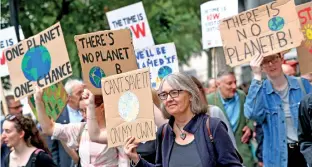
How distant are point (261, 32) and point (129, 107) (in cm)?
195

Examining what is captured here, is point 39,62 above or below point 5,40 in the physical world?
below

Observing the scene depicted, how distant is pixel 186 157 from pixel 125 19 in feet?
18.6

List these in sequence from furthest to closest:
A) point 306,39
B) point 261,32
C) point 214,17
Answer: point 214,17 → point 306,39 → point 261,32

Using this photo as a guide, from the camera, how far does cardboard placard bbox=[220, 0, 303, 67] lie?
8047mm

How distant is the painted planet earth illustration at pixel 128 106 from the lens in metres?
6.77

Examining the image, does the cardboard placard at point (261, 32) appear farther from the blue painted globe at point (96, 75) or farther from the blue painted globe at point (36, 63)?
the blue painted globe at point (36, 63)

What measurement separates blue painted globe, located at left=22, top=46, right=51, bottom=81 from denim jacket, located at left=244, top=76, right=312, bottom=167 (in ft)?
6.65

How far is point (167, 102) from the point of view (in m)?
6.44

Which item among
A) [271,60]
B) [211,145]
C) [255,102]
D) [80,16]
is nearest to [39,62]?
[255,102]

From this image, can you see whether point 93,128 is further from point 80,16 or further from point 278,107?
point 80,16

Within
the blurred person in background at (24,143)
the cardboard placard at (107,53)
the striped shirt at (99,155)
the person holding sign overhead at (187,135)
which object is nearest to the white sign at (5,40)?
the blurred person in background at (24,143)

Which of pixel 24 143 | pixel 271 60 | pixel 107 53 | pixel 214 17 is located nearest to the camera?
pixel 107 53

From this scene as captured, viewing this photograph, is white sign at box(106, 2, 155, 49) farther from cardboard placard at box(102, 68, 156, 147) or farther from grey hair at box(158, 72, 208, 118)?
grey hair at box(158, 72, 208, 118)

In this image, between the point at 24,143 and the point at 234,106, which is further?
the point at 234,106
